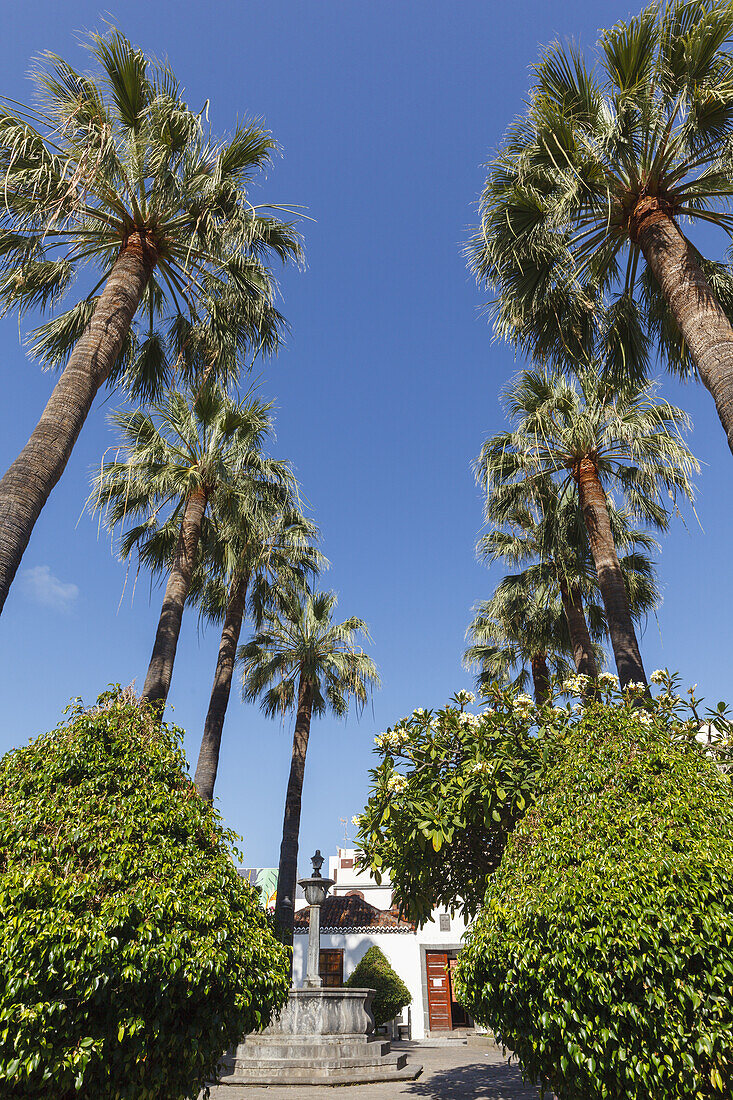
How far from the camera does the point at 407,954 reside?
25.5 m

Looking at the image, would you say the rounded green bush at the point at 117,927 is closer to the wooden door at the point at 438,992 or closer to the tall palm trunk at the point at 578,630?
the tall palm trunk at the point at 578,630

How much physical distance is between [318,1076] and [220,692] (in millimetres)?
7461

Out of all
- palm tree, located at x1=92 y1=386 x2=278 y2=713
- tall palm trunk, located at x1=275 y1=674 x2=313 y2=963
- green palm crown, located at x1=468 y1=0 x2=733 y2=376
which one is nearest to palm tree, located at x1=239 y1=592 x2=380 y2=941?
tall palm trunk, located at x1=275 y1=674 x2=313 y2=963

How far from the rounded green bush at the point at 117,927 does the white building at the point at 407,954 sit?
857 inches

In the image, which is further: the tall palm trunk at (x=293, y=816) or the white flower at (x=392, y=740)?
the tall palm trunk at (x=293, y=816)

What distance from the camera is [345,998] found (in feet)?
43.3

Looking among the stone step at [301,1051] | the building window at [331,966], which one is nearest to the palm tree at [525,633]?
the stone step at [301,1051]

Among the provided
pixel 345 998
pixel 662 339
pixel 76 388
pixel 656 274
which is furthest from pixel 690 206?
pixel 345 998

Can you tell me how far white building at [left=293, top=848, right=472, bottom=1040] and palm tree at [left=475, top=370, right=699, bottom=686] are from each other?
57.5 feet

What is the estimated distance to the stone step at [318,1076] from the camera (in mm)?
11164

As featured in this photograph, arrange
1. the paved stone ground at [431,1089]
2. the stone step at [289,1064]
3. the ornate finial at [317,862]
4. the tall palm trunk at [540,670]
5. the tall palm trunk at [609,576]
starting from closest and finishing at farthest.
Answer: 1. the paved stone ground at [431,1089]
2. the tall palm trunk at [609,576]
3. the stone step at [289,1064]
4. the ornate finial at [317,862]
5. the tall palm trunk at [540,670]

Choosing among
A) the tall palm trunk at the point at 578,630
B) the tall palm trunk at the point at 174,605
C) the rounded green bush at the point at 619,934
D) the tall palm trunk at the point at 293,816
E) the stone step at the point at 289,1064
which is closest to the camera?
the rounded green bush at the point at 619,934

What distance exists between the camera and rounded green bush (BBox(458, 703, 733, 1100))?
3.80 m

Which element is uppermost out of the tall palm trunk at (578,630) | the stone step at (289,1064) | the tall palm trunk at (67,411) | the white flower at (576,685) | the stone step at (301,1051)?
the tall palm trunk at (578,630)
